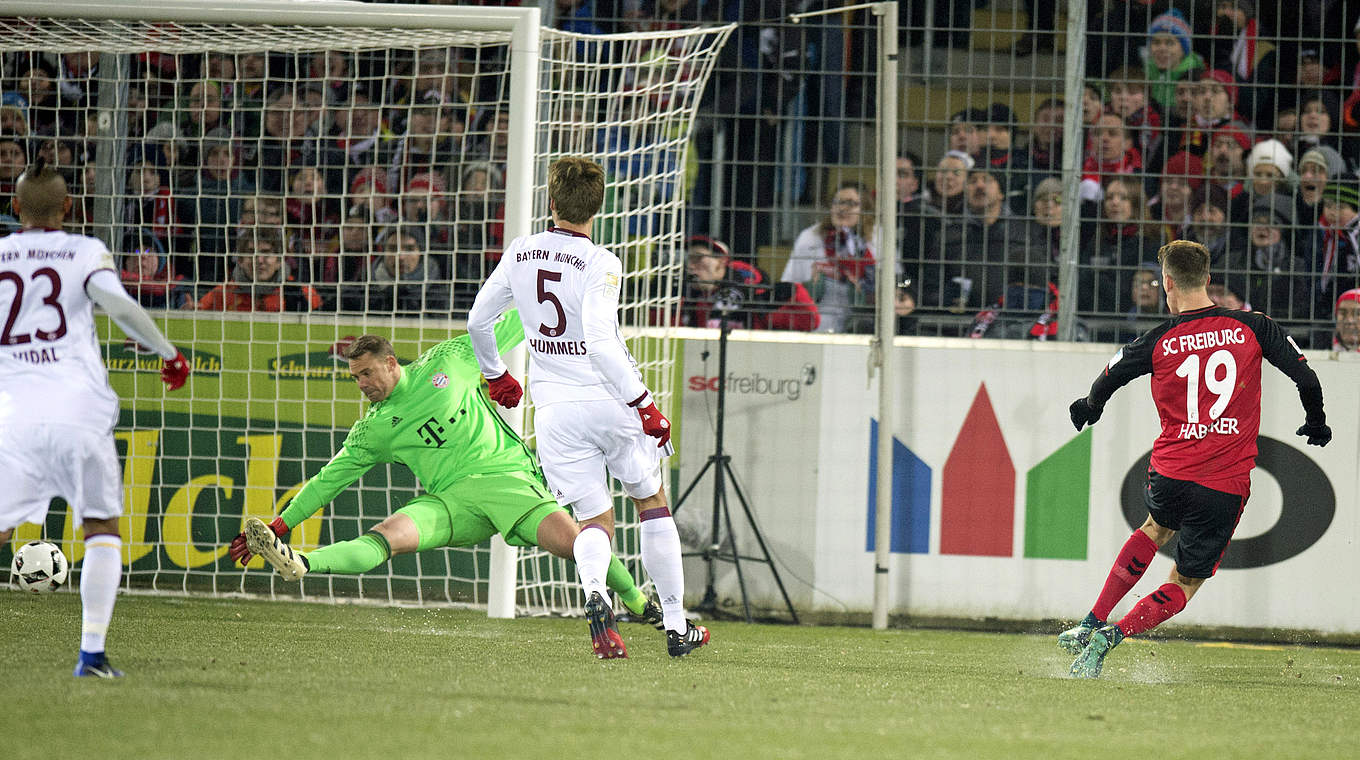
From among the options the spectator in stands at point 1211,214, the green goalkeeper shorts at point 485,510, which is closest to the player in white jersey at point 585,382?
the green goalkeeper shorts at point 485,510

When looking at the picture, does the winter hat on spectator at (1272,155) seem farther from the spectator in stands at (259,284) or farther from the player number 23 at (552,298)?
the spectator in stands at (259,284)

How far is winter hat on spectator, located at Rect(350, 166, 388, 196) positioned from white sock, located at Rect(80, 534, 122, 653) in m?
4.83

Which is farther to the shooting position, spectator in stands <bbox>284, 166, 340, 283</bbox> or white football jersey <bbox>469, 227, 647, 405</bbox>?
spectator in stands <bbox>284, 166, 340, 283</bbox>

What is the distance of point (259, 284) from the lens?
859 centimetres

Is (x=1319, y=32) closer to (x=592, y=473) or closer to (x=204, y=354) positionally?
(x=592, y=473)

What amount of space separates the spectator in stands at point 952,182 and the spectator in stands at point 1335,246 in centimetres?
206

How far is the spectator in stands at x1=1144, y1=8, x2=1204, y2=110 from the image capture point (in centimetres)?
933

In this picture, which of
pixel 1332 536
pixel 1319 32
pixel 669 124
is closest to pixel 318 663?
pixel 669 124

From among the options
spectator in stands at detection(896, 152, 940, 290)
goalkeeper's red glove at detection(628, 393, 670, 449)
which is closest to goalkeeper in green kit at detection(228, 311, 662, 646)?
goalkeeper's red glove at detection(628, 393, 670, 449)

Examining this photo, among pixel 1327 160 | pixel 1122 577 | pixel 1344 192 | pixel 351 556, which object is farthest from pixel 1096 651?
pixel 1327 160

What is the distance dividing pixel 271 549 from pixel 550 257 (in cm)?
158

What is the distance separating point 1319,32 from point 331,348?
6.11m

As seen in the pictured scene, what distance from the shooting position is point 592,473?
5605 millimetres

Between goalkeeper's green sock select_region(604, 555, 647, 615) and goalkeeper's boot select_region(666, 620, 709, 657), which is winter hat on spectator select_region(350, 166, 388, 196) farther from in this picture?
goalkeeper's boot select_region(666, 620, 709, 657)
